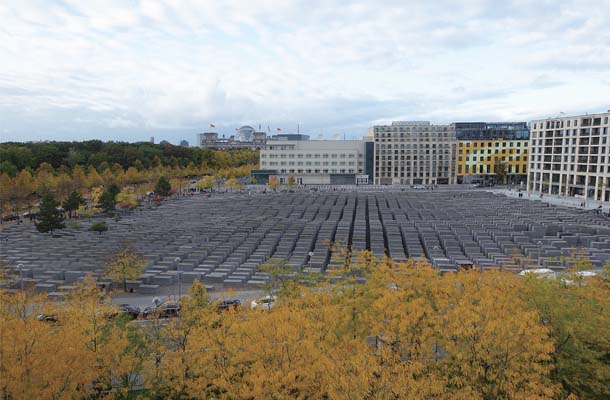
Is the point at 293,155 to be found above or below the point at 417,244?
above

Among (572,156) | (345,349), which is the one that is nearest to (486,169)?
(572,156)

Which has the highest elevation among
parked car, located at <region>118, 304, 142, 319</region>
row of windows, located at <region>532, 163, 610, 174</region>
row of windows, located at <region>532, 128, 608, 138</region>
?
row of windows, located at <region>532, 128, 608, 138</region>

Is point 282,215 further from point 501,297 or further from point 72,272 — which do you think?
point 501,297

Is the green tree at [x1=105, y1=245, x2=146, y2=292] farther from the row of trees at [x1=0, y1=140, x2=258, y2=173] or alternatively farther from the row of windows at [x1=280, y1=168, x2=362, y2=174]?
the row of windows at [x1=280, y1=168, x2=362, y2=174]

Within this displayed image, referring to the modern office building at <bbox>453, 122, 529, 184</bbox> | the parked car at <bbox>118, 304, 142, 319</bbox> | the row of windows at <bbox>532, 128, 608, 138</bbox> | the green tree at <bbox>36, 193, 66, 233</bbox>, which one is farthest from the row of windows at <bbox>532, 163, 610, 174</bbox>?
the green tree at <bbox>36, 193, 66, 233</bbox>

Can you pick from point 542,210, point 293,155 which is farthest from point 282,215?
point 293,155

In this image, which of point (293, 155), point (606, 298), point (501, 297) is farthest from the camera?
point (293, 155)
